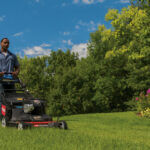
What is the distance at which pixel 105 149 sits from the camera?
452cm

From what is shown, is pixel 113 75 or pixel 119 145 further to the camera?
pixel 113 75

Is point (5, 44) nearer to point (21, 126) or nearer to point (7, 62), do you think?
point (7, 62)

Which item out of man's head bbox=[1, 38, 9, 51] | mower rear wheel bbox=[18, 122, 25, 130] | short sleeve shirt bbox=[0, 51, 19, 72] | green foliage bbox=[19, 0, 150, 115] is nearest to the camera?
mower rear wheel bbox=[18, 122, 25, 130]

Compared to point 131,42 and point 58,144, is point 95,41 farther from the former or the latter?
point 58,144

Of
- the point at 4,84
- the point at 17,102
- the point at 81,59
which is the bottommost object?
the point at 17,102

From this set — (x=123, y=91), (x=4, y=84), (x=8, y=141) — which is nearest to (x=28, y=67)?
(x=123, y=91)

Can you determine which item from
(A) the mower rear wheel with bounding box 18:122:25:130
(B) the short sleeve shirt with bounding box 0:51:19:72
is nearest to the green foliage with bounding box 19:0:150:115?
(B) the short sleeve shirt with bounding box 0:51:19:72

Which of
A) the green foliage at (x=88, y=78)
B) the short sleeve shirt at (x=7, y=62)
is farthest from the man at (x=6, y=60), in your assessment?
the green foliage at (x=88, y=78)

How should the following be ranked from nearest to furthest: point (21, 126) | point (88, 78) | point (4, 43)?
point (21, 126) < point (4, 43) < point (88, 78)

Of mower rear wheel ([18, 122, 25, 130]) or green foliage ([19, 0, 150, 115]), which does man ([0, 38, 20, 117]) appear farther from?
green foliage ([19, 0, 150, 115])

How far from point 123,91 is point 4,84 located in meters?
36.3

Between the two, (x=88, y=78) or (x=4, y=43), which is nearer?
(x=4, y=43)

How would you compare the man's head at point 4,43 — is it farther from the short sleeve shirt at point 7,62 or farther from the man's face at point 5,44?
the short sleeve shirt at point 7,62

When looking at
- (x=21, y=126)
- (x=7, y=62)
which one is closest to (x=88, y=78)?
(x=7, y=62)
